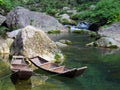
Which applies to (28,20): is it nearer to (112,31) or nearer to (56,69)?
(112,31)

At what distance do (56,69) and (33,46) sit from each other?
13.1 feet

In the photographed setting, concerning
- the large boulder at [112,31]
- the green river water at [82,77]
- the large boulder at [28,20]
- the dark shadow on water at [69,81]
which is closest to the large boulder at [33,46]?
the green river water at [82,77]

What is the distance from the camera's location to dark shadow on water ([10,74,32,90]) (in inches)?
561

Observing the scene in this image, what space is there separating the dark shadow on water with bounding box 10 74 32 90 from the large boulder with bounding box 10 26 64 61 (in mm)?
4213

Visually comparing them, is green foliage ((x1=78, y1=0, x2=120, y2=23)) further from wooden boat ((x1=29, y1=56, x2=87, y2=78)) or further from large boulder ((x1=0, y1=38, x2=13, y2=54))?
wooden boat ((x1=29, y1=56, x2=87, y2=78))

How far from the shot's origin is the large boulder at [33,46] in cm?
1972

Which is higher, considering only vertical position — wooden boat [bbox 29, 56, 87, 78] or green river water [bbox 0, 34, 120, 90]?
wooden boat [bbox 29, 56, 87, 78]

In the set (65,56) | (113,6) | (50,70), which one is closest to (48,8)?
(113,6)

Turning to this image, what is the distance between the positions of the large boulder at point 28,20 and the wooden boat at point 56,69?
1496 cm

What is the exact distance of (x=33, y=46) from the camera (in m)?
20.1

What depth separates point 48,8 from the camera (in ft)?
166

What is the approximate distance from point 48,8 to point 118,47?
25624 millimetres

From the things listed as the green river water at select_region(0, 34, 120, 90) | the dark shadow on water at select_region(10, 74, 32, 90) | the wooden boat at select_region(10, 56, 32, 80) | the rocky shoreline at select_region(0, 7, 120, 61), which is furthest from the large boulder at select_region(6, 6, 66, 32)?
the dark shadow on water at select_region(10, 74, 32, 90)

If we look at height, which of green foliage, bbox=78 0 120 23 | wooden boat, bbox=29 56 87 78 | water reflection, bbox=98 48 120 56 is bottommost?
water reflection, bbox=98 48 120 56
